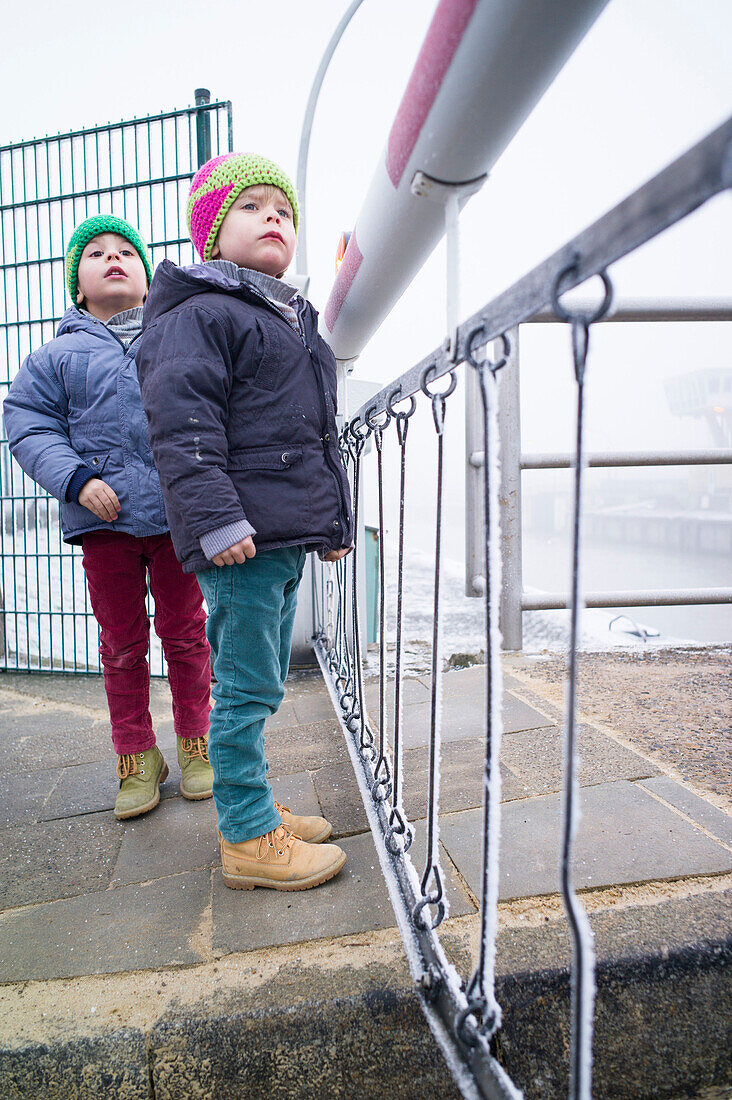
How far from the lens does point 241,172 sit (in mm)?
1358

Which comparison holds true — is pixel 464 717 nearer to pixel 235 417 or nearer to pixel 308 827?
pixel 308 827

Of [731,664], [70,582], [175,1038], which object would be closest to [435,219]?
[175,1038]

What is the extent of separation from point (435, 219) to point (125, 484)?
3.40 ft

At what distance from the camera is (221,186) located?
1.37 metres

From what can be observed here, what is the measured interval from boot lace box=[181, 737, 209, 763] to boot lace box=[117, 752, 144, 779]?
0.38 ft

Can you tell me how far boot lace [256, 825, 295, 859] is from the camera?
1.26 m

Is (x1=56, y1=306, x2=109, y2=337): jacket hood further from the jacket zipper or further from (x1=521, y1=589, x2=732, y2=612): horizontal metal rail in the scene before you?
(x1=521, y1=589, x2=732, y2=612): horizontal metal rail

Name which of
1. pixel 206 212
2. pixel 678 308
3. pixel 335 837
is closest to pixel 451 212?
pixel 206 212

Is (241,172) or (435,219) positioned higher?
(241,172)

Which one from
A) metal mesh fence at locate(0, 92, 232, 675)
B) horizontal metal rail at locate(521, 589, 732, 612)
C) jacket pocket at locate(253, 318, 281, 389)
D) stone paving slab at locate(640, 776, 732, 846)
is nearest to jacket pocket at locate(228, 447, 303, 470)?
jacket pocket at locate(253, 318, 281, 389)

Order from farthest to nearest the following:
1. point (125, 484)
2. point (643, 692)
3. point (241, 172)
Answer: point (643, 692) < point (125, 484) < point (241, 172)

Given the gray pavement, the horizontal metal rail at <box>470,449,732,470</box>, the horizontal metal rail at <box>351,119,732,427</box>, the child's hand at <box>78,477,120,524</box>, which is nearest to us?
the horizontal metal rail at <box>351,119,732,427</box>

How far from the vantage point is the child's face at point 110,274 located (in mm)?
1793

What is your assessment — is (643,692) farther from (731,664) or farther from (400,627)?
(400,627)
